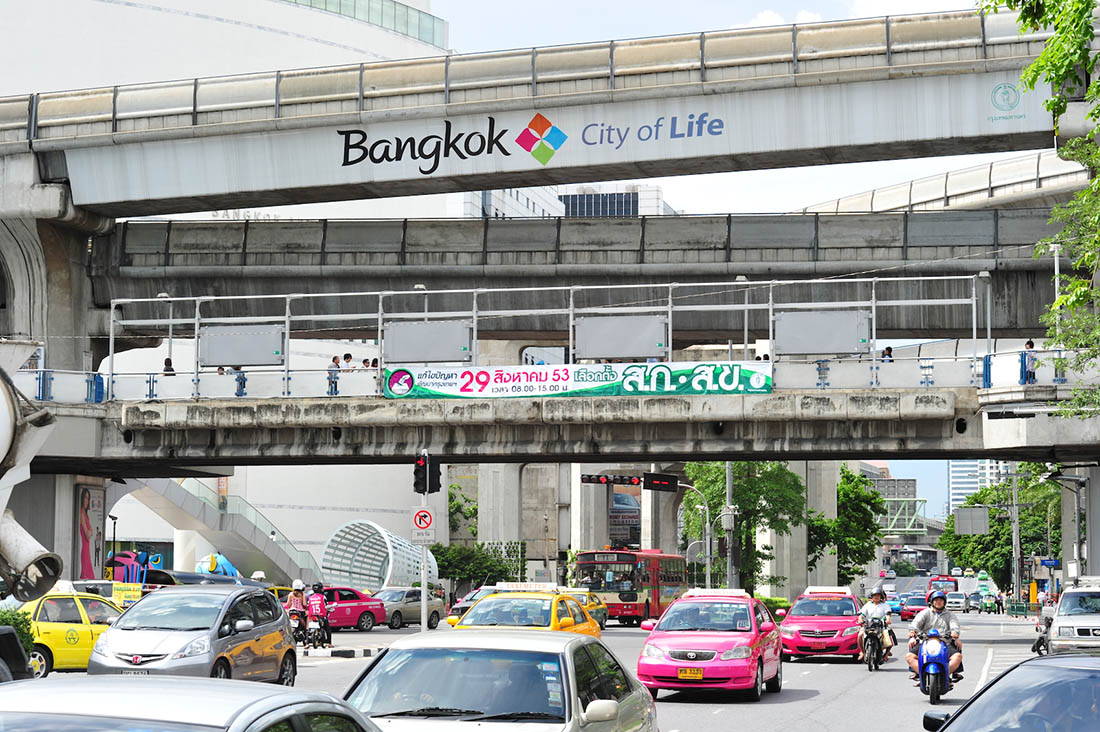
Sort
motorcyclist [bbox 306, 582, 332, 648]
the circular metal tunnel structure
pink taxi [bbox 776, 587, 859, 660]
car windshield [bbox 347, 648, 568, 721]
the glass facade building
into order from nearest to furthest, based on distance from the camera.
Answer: car windshield [bbox 347, 648, 568, 721] < pink taxi [bbox 776, 587, 859, 660] < motorcyclist [bbox 306, 582, 332, 648] < the circular metal tunnel structure < the glass facade building

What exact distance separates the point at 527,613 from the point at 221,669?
5.70 meters

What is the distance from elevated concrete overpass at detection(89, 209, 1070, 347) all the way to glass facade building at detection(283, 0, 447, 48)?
40973 millimetres

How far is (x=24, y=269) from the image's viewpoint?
39750 mm

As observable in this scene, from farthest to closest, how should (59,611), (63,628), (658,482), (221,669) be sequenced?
(658,482)
(59,611)
(63,628)
(221,669)

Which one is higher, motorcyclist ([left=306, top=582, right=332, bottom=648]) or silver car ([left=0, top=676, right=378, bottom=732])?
silver car ([left=0, top=676, right=378, bottom=732])

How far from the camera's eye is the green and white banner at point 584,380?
34.8 m

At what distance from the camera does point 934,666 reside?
64.7ft

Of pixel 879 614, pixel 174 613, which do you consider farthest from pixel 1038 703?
pixel 879 614

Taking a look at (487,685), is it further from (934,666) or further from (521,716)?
(934,666)

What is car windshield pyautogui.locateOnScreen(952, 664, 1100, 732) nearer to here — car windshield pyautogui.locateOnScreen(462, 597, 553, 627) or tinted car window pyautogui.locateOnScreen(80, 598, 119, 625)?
car windshield pyautogui.locateOnScreen(462, 597, 553, 627)

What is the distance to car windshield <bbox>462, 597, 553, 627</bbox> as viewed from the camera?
71.2ft

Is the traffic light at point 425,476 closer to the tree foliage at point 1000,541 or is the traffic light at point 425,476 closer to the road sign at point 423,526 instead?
the road sign at point 423,526

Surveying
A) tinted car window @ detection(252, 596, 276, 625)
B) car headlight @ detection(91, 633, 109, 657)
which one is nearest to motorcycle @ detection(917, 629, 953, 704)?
tinted car window @ detection(252, 596, 276, 625)

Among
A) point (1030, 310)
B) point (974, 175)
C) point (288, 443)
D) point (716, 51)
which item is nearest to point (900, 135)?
point (716, 51)
